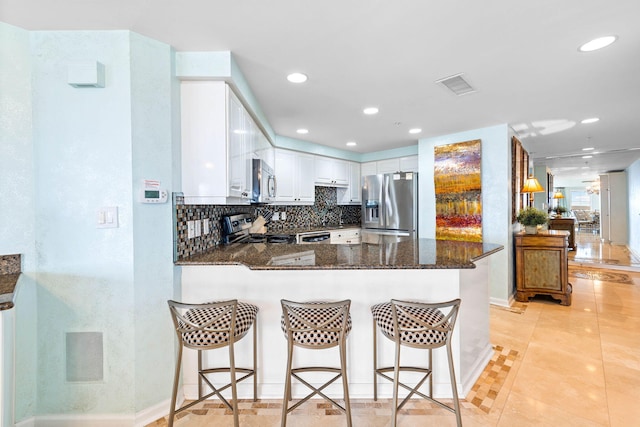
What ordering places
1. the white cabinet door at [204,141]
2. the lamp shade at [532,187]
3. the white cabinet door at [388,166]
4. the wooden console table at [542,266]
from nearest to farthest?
the white cabinet door at [204,141]
the wooden console table at [542,266]
the lamp shade at [532,187]
the white cabinet door at [388,166]

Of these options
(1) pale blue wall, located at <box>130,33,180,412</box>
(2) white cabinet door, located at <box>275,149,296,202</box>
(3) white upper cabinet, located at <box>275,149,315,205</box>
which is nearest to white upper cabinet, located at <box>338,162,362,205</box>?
(3) white upper cabinet, located at <box>275,149,315,205</box>

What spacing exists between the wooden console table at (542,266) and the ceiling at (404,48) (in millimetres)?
1477

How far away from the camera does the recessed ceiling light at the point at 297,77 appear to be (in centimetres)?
229

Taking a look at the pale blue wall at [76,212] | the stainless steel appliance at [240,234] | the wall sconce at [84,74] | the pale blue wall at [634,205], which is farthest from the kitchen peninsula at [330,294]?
the pale blue wall at [634,205]

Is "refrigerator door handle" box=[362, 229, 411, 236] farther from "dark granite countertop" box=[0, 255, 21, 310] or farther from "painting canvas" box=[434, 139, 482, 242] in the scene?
"dark granite countertop" box=[0, 255, 21, 310]

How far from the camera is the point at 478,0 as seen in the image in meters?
1.48

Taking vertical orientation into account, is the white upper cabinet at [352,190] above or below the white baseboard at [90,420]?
above

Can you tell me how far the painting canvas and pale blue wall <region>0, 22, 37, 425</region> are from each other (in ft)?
13.8

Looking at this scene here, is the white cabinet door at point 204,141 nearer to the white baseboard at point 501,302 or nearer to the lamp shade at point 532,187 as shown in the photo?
the white baseboard at point 501,302

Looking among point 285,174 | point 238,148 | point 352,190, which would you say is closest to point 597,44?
point 238,148

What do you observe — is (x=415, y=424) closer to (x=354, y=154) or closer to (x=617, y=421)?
(x=617, y=421)

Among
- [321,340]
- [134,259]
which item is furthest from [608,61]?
[134,259]

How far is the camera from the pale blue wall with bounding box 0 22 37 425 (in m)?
1.62

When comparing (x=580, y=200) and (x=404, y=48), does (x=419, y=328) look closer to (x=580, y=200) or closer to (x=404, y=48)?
(x=404, y=48)
